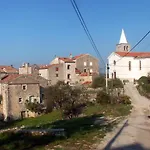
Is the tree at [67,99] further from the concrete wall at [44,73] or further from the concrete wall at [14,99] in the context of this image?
the concrete wall at [44,73]

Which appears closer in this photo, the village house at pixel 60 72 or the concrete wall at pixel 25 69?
the concrete wall at pixel 25 69

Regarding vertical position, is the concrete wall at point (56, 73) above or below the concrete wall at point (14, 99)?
above

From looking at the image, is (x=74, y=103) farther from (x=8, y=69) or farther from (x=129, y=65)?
(x=8, y=69)

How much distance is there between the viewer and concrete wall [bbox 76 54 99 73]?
261 feet

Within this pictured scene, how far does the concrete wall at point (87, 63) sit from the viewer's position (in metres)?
79.5

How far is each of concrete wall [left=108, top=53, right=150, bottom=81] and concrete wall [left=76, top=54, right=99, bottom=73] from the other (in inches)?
449

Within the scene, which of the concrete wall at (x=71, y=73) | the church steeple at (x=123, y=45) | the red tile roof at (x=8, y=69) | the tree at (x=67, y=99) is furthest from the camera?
the church steeple at (x=123, y=45)

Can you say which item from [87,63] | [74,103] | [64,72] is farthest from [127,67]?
[74,103]

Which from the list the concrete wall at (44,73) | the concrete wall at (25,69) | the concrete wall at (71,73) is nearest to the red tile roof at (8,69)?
the concrete wall at (25,69)

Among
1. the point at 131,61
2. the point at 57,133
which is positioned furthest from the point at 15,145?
the point at 131,61

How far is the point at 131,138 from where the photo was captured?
45.1 ft

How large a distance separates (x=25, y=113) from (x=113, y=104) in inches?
768

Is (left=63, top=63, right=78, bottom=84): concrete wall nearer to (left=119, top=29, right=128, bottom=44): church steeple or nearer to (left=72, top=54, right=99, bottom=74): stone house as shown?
(left=72, top=54, right=99, bottom=74): stone house

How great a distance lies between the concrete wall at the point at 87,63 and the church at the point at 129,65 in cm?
1123
